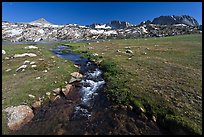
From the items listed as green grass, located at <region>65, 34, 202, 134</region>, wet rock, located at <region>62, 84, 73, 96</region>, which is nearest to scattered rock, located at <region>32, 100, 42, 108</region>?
wet rock, located at <region>62, 84, 73, 96</region>

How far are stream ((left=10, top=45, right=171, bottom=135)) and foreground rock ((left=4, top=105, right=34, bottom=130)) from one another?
53cm

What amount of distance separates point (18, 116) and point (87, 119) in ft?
21.6

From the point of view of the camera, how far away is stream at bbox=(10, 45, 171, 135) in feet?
52.8

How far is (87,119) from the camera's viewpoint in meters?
18.0

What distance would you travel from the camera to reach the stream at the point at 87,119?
634 inches

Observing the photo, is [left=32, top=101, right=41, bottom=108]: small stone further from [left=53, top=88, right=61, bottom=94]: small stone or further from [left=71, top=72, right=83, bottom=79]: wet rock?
[left=71, top=72, right=83, bottom=79]: wet rock

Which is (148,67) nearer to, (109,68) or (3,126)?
(109,68)

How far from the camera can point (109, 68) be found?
104 feet

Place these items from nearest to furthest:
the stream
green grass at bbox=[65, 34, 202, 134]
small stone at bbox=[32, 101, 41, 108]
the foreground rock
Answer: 1. the stream
2. green grass at bbox=[65, 34, 202, 134]
3. the foreground rock
4. small stone at bbox=[32, 101, 41, 108]

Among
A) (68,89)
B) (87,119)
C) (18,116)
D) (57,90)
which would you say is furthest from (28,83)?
(87,119)

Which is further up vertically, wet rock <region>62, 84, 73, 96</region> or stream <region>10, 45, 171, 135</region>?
wet rock <region>62, 84, 73, 96</region>

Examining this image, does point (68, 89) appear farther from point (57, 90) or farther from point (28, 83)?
point (28, 83)

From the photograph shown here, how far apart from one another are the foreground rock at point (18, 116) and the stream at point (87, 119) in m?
0.53

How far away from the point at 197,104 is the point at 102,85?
1192 cm
